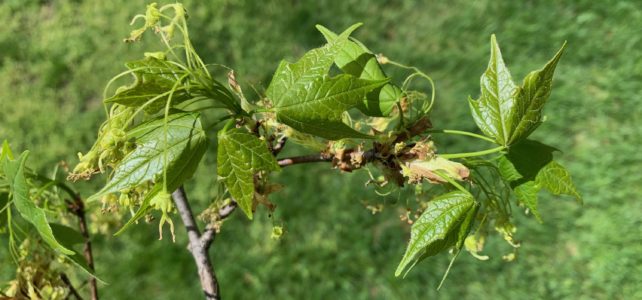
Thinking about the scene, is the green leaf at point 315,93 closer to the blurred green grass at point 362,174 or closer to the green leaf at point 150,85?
the green leaf at point 150,85

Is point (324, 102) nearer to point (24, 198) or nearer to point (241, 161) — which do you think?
point (241, 161)

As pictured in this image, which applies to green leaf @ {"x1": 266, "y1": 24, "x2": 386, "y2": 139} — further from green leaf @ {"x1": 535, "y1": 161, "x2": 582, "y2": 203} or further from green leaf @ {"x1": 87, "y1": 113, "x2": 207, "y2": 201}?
green leaf @ {"x1": 535, "y1": 161, "x2": 582, "y2": 203}

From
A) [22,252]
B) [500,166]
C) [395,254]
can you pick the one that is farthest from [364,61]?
[395,254]

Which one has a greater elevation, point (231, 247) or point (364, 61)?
point (364, 61)

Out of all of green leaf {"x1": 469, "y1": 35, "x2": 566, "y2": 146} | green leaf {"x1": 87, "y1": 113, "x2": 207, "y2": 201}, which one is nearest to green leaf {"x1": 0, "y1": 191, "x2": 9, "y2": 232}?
green leaf {"x1": 87, "y1": 113, "x2": 207, "y2": 201}

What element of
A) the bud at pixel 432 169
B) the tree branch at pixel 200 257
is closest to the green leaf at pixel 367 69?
the bud at pixel 432 169

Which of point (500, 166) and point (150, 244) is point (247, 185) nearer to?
point (500, 166)
